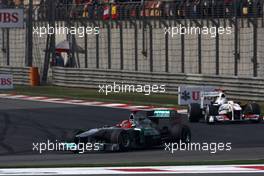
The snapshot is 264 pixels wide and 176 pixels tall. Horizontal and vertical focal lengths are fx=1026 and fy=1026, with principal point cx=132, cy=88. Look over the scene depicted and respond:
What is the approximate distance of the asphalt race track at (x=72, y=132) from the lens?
1900 cm

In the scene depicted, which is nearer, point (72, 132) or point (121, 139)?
point (121, 139)

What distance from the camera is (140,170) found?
1627cm

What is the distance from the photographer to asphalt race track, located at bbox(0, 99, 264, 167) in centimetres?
1900

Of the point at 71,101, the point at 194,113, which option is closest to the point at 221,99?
the point at 194,113

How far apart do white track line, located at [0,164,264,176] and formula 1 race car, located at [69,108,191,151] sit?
426cm

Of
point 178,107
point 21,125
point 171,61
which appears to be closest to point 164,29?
point 171,61

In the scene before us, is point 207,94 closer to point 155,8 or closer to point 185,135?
point 185,135

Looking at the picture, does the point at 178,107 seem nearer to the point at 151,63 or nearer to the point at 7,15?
the point at 151,63

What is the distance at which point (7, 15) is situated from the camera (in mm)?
45125

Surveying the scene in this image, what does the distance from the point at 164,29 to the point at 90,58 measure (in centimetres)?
569

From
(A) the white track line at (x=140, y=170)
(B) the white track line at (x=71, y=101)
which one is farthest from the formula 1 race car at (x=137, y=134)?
(B) the white track line at (x=71, y=101)

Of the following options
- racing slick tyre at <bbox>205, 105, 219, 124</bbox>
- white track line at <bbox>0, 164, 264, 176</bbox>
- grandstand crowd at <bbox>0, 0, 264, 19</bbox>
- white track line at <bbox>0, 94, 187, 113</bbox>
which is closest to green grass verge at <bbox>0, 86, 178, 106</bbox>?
white track line at <bbox>0, 94, 187, 113</bbox>

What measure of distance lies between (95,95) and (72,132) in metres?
13.6

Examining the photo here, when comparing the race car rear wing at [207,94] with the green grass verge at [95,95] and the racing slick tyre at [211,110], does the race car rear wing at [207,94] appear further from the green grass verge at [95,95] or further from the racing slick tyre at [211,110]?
the green grass verge at [95,95]
